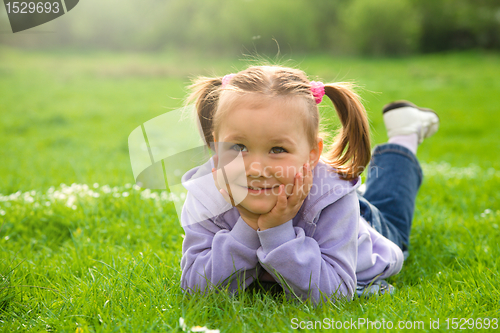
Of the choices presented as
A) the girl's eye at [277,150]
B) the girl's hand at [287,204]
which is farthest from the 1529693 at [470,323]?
the girl's eye at [277,150]

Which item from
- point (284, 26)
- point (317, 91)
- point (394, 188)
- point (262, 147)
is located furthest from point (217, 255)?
point (284, 26)

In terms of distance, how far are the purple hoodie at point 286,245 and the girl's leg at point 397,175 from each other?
765 mm

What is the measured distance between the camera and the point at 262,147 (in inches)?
75.9

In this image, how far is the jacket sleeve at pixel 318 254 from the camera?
6.39ft

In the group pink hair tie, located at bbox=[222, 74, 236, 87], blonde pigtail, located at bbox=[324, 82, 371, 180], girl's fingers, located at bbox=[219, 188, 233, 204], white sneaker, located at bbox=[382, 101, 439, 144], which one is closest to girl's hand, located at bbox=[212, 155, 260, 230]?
girl's fingers, located at bbox=[219, 188, 233, 204]

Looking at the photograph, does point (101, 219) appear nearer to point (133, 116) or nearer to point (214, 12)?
point (133, 116)

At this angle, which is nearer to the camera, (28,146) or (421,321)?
(421,321)

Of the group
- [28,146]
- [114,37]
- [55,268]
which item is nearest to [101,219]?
[55,268]

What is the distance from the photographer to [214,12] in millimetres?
25344

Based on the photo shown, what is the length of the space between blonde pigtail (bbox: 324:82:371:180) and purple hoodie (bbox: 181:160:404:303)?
14 cm

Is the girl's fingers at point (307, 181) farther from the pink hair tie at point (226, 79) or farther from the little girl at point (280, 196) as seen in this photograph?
the pink hair tie at point (226, 79)

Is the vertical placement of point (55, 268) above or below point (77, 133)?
above

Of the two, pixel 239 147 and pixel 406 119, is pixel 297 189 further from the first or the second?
pixel 406 119

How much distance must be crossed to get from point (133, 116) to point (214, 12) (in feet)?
51.8
